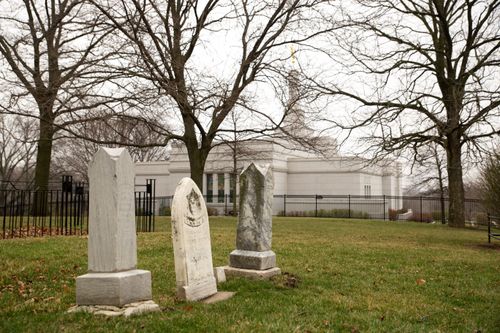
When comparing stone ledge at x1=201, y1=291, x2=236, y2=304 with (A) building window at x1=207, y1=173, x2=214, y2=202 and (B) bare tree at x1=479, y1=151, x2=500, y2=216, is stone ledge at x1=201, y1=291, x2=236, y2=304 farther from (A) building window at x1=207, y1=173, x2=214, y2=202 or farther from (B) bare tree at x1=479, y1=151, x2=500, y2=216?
(A) building window at x1=207, y1=173, x2=214, y2=202

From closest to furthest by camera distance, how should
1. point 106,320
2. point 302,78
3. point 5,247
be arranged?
1. point 106,320
2. point 5,247
3. point 302,78

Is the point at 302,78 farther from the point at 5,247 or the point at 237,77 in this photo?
the point at 5,247

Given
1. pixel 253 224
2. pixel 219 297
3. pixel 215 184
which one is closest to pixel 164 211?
pixel 215 184

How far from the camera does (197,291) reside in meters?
6.19

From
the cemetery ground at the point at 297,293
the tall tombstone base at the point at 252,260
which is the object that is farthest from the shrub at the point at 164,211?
the tall tombstone base at the point at 252,260

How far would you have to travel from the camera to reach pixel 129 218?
541 centimetres

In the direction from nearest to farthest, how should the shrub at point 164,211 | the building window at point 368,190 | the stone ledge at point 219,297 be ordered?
the stone ledge at point 219,297 → the shrub at point 164,211 → the building window at point 368,190

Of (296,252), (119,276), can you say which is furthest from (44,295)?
(296,252)

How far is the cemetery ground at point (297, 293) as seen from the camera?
495cm

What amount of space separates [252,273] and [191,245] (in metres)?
1.74

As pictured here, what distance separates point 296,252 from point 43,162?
1552cm

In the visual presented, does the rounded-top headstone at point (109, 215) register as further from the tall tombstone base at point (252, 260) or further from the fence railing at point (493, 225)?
the fence railing at point (493, 225)

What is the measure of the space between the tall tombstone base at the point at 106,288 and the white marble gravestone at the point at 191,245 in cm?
93

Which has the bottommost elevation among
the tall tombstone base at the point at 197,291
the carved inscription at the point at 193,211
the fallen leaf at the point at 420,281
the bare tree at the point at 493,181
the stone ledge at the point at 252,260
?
the fallen leaf at the point at 420,281
